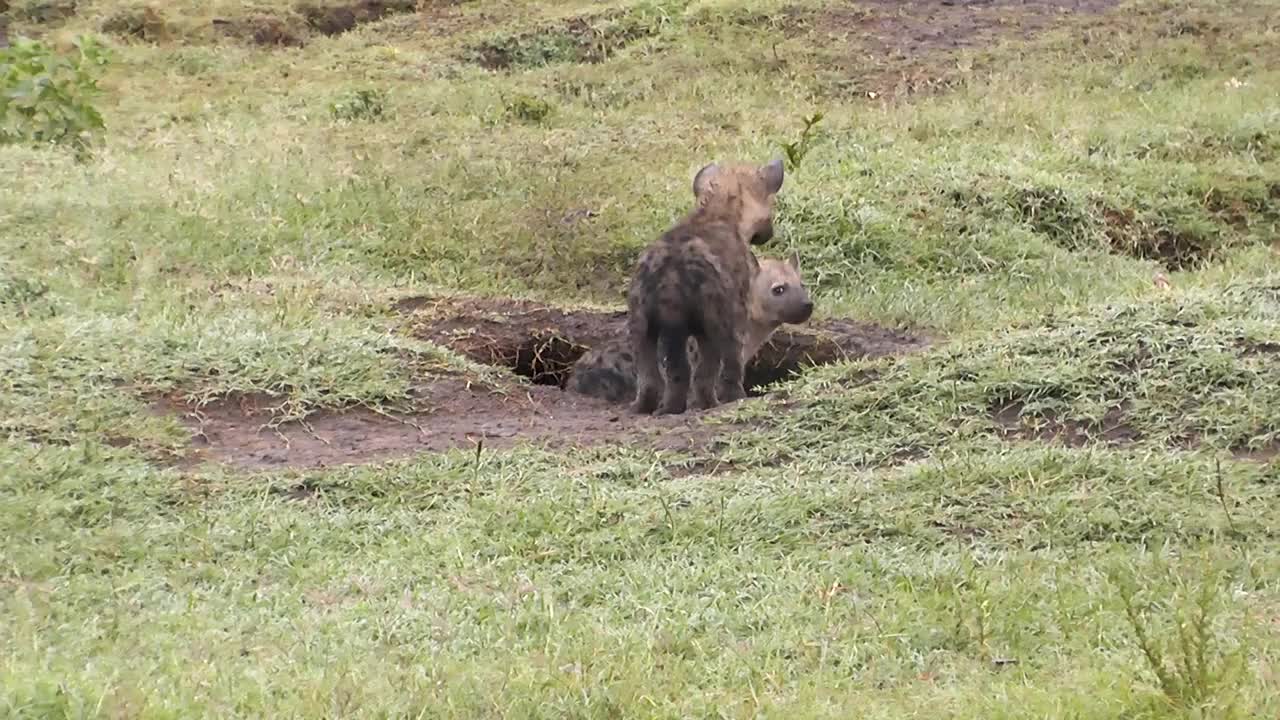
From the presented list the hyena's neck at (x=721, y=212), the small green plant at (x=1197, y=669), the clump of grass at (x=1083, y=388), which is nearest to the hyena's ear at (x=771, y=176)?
the hyena's neck at (x=721, y=212)

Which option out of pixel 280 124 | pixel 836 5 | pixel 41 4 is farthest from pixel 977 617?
pixel 41 4

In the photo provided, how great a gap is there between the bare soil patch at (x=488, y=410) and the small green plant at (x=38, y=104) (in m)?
3.99

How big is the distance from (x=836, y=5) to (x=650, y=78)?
103 inches

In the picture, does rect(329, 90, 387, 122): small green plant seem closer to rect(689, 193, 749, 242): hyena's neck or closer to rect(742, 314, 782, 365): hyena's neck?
rect(689, 193, 749, 242): hyena's neck

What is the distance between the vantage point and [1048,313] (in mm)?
7059

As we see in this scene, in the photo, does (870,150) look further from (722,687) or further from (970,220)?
(722,687)

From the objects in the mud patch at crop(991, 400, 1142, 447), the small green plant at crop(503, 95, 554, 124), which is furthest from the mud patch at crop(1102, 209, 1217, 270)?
the small green plant at crop(503, 95, 554, 124)

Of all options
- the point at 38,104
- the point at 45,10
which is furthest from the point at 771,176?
the point at 45,10

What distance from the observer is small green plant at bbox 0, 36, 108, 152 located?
35.1ft

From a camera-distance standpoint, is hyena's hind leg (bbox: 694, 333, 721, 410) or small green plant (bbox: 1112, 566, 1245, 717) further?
hyena's hind leg (bbox: 694, 333, 721, 410)

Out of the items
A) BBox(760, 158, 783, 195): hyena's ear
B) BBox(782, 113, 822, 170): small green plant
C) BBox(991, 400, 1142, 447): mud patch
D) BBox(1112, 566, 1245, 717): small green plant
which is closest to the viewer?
BBox(1112, 566, 1245, 717): small green plant

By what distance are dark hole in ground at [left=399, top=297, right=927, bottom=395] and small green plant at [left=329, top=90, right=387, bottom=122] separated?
165 inches

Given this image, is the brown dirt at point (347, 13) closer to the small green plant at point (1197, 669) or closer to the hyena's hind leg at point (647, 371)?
the hyena's hind leg at point (647, 371)

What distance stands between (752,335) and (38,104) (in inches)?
214
